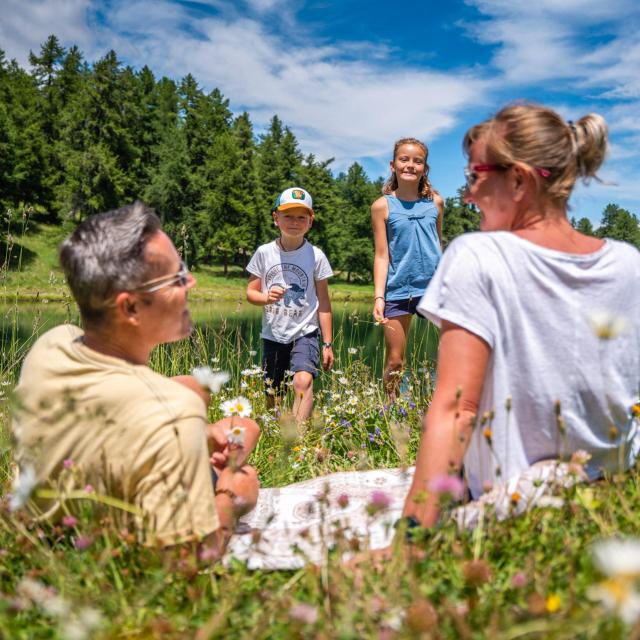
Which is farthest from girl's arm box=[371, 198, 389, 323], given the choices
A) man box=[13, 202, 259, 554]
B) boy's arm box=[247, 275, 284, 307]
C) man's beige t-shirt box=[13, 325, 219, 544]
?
man's beige t-shirt box=[13, 325, 219, 544]

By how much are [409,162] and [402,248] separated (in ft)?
2.36

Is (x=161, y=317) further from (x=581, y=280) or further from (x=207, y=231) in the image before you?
(x=207, y=231)

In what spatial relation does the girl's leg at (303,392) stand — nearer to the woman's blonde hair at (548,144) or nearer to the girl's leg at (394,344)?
the girl's leg at (394,344)

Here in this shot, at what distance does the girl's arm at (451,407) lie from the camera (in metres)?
1.61

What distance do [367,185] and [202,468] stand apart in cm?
6089

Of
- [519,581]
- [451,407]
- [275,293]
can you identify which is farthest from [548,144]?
[275,293]

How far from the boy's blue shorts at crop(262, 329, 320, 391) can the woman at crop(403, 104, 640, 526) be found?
3078mm

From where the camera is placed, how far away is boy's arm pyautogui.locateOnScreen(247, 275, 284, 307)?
4.57 meters

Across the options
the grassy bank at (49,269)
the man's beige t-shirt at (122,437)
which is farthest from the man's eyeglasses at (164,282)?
the grassy bank at (49,269)

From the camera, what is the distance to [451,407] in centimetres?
165

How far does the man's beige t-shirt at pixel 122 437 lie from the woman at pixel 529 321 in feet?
1.91

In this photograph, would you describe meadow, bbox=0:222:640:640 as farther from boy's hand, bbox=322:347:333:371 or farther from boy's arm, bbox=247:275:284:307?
boy's hand, bbox=322:347:333:371

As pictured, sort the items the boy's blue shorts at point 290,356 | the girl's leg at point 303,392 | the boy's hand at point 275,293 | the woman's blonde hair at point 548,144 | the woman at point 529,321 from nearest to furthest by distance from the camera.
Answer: the woman at point 529,321
the woman's blonde hair at point 548,144
the boy's hand at point 275,293
the girl's leg at point 303,392
the boy's blue shorts at point 290,356

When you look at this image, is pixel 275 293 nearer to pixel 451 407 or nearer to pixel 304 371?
pixel 304 371
